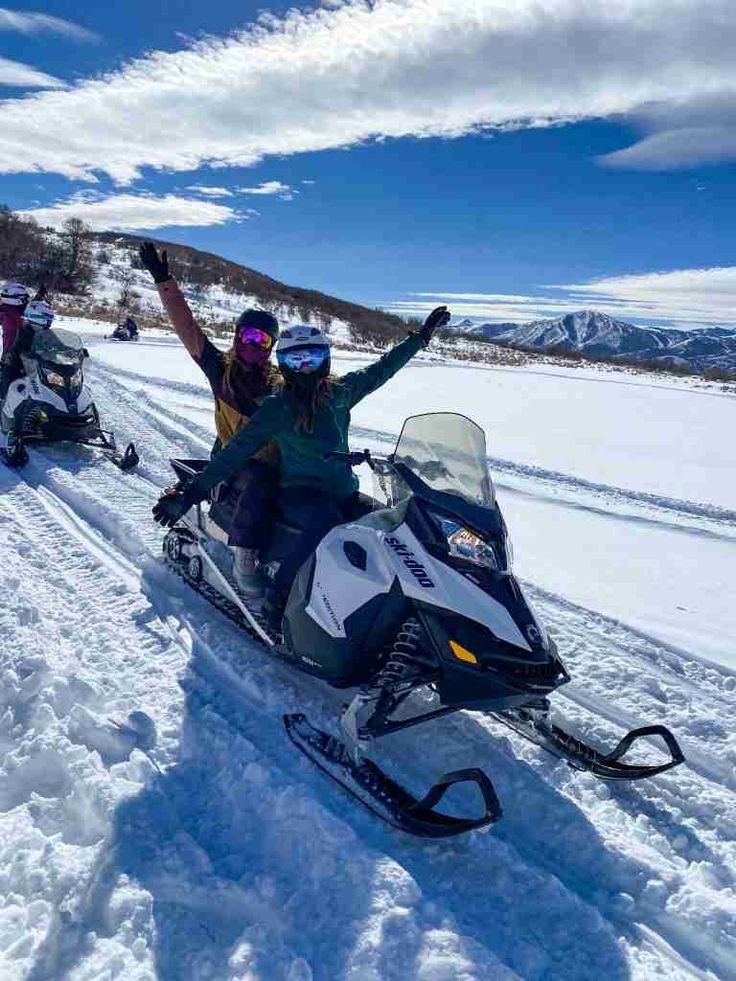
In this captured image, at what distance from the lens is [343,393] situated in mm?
4043

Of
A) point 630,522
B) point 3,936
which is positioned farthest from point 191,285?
point 3,936

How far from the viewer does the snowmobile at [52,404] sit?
24.6 feet

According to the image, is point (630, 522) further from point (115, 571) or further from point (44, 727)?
point (44, 727)

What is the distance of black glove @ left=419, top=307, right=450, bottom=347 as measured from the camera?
510 cm

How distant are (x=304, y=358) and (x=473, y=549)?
1.41m

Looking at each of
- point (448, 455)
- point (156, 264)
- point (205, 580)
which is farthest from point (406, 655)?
point (156, 264)

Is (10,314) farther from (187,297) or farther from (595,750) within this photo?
(187,297)

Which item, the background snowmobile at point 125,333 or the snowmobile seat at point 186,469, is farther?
the background snowmobile at point 125,333

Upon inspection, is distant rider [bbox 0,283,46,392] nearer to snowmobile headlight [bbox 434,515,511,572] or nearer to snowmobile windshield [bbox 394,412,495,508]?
snowmobile windshield [bbox 394,412,495,508]

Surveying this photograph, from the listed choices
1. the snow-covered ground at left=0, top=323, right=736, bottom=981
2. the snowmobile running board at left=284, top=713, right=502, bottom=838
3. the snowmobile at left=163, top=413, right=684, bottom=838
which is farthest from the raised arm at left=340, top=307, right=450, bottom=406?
the snowmobile running board at left=284, top=713, right=502, bottom=838

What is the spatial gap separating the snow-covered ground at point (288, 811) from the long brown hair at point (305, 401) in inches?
50.5

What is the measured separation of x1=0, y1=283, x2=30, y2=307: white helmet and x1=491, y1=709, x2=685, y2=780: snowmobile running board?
301 inches

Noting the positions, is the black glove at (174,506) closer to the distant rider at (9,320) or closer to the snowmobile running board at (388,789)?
the snowmobile running board at (388,789)

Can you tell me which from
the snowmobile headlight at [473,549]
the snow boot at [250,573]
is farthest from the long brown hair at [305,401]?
the snowmobile headlight at [473,549]
